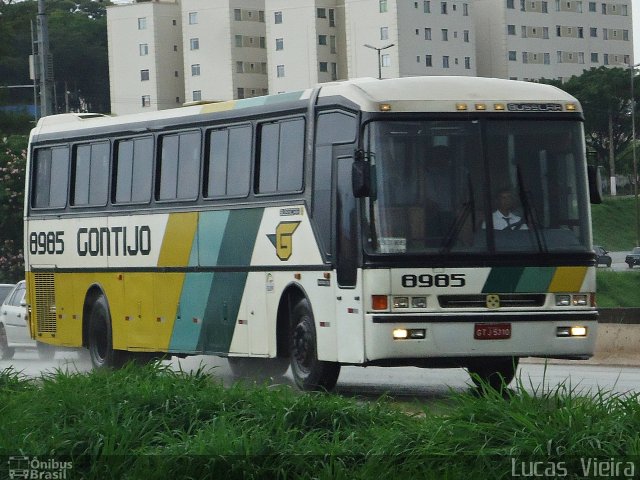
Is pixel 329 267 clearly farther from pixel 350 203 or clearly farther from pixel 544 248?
pixel 544 248

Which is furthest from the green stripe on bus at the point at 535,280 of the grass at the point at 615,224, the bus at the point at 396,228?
the grass at the point at 615,224

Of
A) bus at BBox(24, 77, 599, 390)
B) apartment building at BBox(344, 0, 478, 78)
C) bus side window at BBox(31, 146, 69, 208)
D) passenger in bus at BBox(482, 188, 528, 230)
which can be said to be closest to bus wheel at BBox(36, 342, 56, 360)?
bus side window at BBox(31, 146, 69, 208)

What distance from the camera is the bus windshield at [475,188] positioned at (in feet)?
52.7

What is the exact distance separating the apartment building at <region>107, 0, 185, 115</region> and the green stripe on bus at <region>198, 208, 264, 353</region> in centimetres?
13446

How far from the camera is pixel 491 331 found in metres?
16.0

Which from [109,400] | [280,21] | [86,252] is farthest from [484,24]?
[109,400]

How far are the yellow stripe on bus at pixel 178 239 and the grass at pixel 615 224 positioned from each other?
96.0 m

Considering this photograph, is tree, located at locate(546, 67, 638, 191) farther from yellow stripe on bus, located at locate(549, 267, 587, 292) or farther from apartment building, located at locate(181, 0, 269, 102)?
yellow stripe on bus, located at locate(549, 267, 587, 292)

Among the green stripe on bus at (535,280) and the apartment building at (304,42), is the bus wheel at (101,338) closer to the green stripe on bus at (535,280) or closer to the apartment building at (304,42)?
the green stripe on bus at (535,280)

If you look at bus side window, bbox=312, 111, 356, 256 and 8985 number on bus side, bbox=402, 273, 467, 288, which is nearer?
8985 number on bus side, bbox=402, 273, 467, 288

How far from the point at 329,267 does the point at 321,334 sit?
27.4 inches

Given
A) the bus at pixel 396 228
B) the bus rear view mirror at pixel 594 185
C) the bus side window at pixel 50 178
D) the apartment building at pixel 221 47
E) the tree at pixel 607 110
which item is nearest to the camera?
the bus at pixel 396 228

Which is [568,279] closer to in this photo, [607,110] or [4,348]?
[4,348]

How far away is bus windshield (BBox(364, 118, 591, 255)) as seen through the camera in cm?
1608
